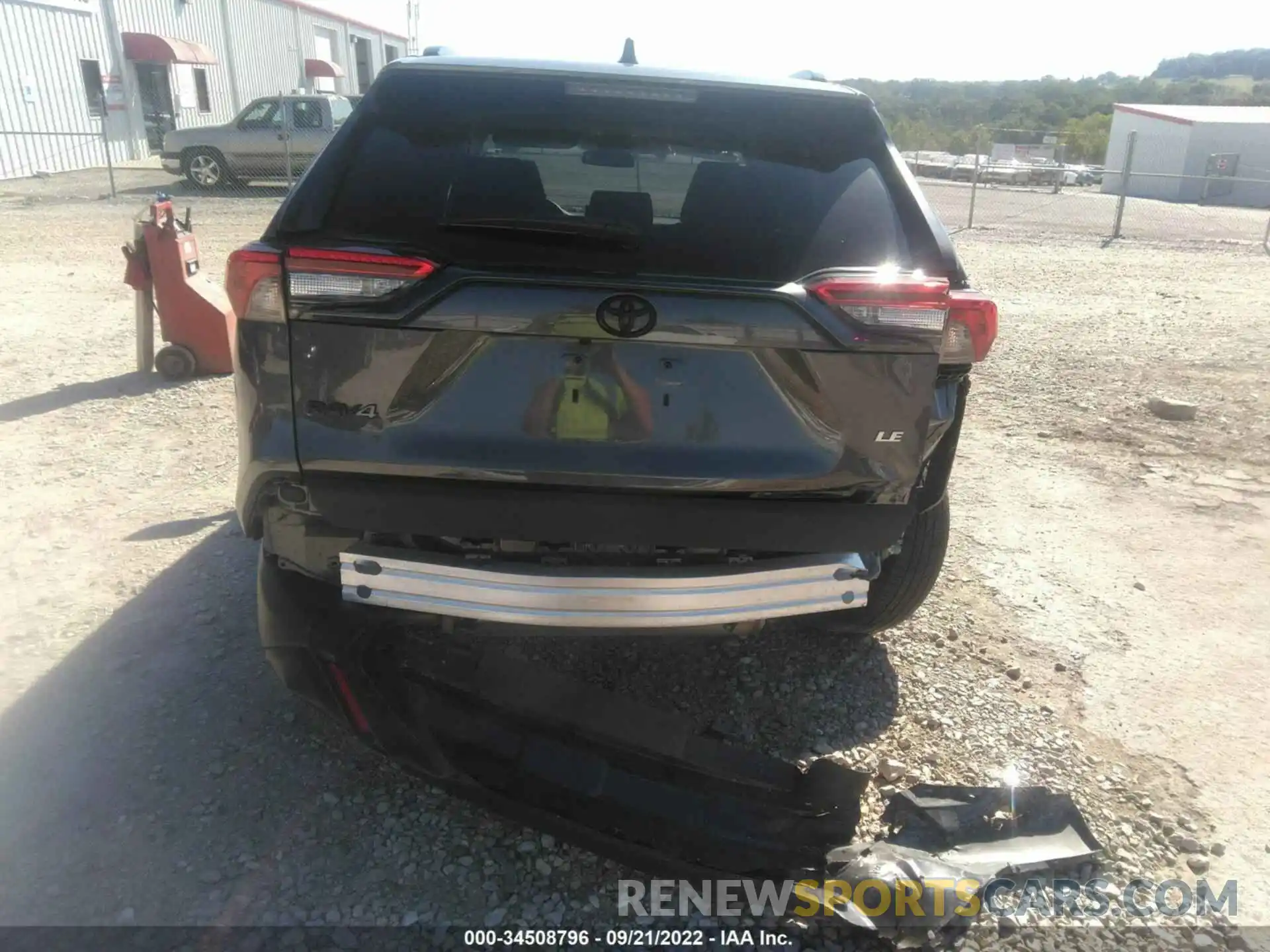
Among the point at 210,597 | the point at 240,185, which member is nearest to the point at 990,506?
the point at 210,597

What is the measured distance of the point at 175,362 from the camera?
652cm

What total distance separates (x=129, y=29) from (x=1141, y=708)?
28.6m

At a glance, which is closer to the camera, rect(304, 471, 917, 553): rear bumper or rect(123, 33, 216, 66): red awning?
rect(304, 471, 917, 553): rear bumper

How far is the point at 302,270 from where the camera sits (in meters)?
2.25

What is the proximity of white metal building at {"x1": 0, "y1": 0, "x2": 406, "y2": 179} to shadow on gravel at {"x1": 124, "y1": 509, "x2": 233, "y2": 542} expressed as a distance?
1506cm

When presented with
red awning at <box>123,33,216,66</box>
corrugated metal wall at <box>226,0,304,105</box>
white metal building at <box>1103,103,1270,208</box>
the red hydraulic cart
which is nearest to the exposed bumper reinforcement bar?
the red hydraulic cart

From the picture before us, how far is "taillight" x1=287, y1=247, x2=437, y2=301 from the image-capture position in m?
2.24

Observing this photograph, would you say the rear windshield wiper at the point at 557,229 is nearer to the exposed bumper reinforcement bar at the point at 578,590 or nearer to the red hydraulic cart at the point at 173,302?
the exposed bumper reinforcement bar at the point at 578,590

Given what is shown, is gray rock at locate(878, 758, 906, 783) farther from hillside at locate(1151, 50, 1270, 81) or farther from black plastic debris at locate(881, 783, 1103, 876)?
hillside at locate(1151, 50, 1270, 81)

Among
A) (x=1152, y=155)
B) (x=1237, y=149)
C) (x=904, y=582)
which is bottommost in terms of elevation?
(x=904, y=582)

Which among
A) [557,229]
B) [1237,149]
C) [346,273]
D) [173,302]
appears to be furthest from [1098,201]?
[346,273]

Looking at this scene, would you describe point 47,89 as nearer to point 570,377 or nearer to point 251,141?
point 251,141

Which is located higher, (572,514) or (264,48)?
(264,48)

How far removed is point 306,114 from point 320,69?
2123cm
